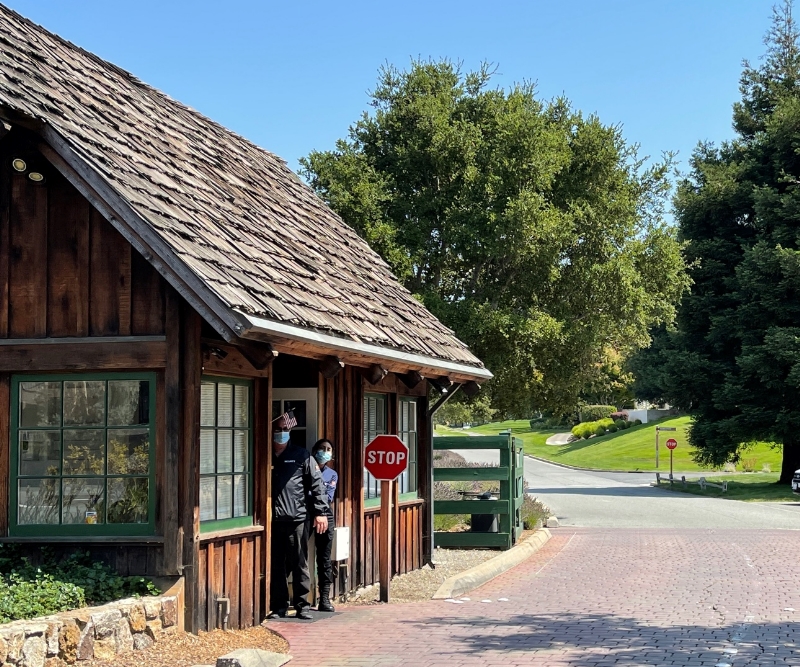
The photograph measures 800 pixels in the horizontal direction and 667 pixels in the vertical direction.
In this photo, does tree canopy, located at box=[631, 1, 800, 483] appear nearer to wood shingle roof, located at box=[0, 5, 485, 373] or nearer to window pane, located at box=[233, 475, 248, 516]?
wood shingle roof, located at box=[0, 5, 485, 373]

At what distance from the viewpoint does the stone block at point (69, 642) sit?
7.57 metres

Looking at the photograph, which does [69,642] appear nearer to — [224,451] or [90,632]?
[90,632]

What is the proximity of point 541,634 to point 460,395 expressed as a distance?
14536 millimetres

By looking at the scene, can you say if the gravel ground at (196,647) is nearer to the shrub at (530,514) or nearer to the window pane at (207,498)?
the window pane at (207,498)

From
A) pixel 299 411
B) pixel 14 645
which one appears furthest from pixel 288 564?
pixel 14 645

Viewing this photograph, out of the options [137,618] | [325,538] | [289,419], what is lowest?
[137,618]

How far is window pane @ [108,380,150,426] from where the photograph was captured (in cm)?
930

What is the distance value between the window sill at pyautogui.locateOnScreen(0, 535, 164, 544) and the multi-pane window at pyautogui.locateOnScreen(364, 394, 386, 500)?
484 centimetres

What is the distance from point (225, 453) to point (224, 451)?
0.03 meters

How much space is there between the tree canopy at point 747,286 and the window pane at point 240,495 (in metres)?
31.7

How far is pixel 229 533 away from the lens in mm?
9727

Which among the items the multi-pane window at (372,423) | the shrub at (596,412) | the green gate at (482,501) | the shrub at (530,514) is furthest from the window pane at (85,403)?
the shrub at (596,412)

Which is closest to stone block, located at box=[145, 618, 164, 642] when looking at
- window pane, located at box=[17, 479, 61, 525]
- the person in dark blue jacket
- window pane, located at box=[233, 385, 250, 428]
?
window pane, located at box=[17, 479, 61, 525]

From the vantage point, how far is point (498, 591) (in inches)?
539
